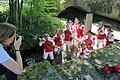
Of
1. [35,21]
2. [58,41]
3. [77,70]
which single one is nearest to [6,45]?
[77,70]

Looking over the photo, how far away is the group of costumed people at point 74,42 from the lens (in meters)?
5.06

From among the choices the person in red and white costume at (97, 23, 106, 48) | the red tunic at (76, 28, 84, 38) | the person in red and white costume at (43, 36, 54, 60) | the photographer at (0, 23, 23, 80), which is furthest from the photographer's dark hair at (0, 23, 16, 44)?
the red tunic at (76, 28, 84, 38)

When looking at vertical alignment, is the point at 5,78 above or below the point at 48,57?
above

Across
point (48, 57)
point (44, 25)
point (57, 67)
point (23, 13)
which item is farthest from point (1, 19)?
point (57, 67)

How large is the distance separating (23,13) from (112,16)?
3366 millimetres

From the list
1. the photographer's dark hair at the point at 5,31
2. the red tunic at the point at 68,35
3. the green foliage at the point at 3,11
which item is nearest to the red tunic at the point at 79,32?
the red tunic at the point at 68,35

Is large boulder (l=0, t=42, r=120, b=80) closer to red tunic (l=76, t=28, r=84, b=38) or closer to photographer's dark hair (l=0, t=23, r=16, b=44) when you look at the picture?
photographer's dark hair (l=0, t=23, r=16, b=44)

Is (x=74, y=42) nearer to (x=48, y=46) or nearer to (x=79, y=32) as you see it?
(x=79, y=32)

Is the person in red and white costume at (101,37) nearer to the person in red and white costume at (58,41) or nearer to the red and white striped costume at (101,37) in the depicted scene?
the red and white striped costume at (101,37)

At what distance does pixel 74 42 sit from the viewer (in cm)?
546

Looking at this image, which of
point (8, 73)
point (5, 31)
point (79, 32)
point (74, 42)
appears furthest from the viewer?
point (79, 32)

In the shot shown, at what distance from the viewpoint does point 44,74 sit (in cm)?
244

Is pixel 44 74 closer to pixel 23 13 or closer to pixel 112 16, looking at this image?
pixel 23 13

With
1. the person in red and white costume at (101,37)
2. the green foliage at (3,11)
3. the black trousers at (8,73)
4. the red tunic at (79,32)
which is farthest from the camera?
the green foliage at (3,11)
